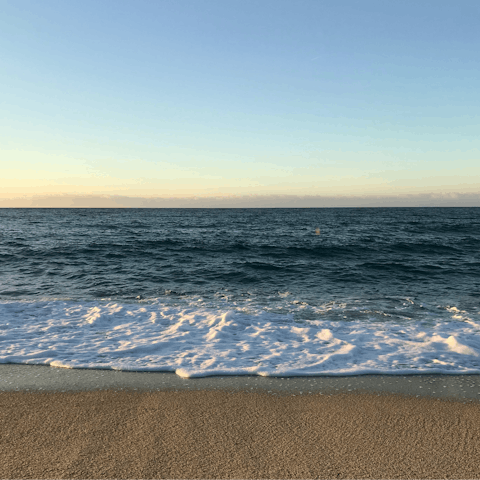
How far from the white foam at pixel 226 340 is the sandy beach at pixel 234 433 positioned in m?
0.77

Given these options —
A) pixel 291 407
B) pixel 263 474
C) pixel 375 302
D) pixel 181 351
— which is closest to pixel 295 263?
pixel 375 302

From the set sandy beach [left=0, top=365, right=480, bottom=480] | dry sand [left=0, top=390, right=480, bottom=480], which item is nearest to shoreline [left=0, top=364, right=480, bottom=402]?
sandy beach [left=0, top=365, right=480, bottom=480]

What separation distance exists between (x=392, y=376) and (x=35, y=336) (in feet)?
22.1

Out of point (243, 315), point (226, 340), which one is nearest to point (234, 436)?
point (226, 340)

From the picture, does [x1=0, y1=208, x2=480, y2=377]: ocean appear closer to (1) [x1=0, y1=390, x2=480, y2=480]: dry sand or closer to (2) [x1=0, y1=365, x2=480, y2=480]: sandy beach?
(2) [x1=0, y1=365, x2=480, y2=480]: sandy beach

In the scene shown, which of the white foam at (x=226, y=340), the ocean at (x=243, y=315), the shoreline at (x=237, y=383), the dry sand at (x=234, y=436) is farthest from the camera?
the ocean at (x=243, y=315)

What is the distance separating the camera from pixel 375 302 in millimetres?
10633

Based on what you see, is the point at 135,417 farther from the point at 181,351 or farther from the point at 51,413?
the point at 181,351

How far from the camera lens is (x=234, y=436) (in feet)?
12.1

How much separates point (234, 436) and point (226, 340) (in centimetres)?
334

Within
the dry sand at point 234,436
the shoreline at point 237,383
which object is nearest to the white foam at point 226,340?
the shoreline at point 237,383

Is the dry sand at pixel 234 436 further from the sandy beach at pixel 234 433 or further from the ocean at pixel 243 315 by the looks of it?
the ocean at pixel 243 315

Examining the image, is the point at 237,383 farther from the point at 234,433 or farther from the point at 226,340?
the point at 226,340

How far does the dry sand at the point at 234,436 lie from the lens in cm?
317
